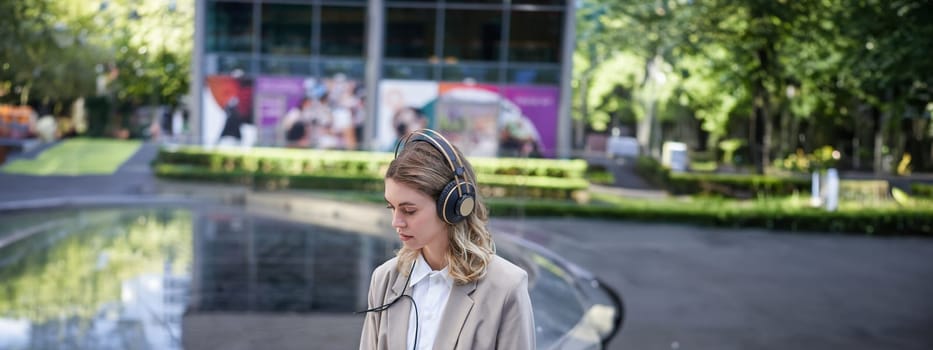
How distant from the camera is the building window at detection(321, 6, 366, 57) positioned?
26.9m

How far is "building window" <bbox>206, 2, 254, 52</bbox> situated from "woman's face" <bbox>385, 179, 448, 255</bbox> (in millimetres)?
24947

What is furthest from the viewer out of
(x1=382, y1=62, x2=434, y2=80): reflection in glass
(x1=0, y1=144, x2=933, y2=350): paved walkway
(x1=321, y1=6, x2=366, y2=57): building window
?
(x1=321, y1=6, x2=366, y2=57): building window

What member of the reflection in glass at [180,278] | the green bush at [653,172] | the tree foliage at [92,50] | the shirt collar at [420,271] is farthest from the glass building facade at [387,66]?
the shirt collar at [420,271]

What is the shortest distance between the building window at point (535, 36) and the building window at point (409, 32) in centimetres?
220

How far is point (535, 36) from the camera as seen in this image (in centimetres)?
2653

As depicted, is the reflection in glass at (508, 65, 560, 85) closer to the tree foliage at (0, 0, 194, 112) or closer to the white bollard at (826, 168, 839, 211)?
the white bollard at (826, 168, 839, 211)

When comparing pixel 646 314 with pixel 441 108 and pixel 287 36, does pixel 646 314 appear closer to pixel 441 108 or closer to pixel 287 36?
pixel 441 108

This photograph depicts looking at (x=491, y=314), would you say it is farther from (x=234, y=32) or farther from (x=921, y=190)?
(x=234, y=32)

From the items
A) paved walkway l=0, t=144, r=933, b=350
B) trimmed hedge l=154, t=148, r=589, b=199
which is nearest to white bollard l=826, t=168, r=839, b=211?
paved walkway l=0, t=144, r=933, b=350

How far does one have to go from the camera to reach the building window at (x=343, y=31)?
26875 millimetres

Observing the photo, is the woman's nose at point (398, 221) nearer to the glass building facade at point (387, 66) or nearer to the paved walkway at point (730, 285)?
the paved walkway at point (730, 285)

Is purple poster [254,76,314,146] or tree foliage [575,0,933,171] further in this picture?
→ purple poster [254,76,314,146]

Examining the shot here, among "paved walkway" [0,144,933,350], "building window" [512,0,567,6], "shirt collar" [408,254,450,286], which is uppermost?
"building window" [512,0,567,6]

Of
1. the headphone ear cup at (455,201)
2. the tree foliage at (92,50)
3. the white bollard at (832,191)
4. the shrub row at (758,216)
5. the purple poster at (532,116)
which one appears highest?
the tree foliage at (92,50)
